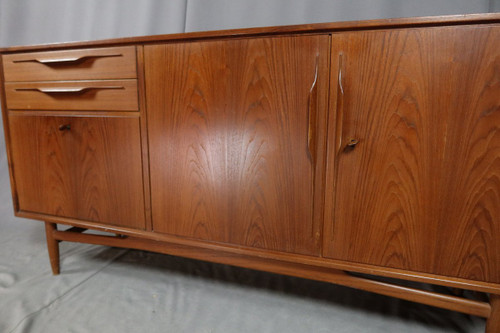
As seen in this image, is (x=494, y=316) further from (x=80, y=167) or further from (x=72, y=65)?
(x=72, y=65)

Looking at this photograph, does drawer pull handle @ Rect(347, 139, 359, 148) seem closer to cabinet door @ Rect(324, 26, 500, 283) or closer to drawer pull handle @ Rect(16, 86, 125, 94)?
cabinet door @ Rect(324, 26, 500, 283)

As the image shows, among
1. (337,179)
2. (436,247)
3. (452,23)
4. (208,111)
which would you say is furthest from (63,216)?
(452,23)

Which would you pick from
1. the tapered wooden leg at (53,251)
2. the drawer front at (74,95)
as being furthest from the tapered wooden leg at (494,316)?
the tapered wooden leg at (53,251)

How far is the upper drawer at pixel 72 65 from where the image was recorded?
3.69ft

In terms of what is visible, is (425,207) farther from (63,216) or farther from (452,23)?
(63,216)

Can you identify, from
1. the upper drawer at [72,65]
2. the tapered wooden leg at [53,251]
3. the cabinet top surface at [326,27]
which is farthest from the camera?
the tapered wooden leg at [53,251]

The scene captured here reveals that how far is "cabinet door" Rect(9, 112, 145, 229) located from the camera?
1.18 meters

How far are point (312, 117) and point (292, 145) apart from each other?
0.10 m

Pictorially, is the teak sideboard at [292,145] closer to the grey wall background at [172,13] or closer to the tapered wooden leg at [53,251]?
the tapered wooden leg at [53,251]

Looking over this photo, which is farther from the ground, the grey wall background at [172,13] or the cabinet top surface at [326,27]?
the grey wall background at [172,13]

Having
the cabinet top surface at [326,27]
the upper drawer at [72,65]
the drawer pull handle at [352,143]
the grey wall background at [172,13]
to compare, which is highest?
the grey wall background at [172,13]

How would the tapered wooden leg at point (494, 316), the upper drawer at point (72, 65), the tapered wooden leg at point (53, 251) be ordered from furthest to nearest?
the tapered wooden leg at point (53, 251), the upper drawer at point (72, 65), the tapered wooden leg at point (494, 316)

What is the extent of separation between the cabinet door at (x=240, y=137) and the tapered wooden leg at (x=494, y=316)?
1.52 feet

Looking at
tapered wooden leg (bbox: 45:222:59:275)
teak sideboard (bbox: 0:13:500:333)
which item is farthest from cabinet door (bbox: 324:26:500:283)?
tapered wooden leg (bbox: 45:222:59:275)
